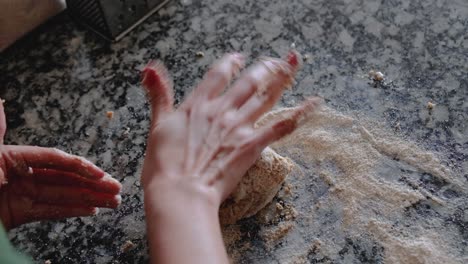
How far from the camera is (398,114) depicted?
3.81ft

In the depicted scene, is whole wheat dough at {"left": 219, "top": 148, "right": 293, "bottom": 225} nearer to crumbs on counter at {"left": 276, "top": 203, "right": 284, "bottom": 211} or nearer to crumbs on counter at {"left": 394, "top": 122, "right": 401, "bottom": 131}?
crumbs on counter at {"left": 276, "top": 203, "right": 284, "bottom": 211}

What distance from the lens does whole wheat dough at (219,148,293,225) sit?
3.23ft

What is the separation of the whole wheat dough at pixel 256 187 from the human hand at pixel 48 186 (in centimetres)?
20

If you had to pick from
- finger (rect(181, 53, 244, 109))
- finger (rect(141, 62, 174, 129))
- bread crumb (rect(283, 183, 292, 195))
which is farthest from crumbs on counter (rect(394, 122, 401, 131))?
finger (rect(141, 62, 174, 129))

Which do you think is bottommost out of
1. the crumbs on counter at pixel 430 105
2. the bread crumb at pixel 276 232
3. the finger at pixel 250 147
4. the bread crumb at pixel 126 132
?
the bread crumb at pixel 276 232

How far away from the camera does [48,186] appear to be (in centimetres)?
98

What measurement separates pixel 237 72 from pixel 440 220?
0.46 meters

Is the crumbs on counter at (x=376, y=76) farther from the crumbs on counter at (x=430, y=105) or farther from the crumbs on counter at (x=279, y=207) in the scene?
the crumbs on counter at (x=279, y=207)

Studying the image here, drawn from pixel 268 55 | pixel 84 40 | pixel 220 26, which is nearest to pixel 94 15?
pixel 84 40

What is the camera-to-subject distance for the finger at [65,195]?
971 millimetres

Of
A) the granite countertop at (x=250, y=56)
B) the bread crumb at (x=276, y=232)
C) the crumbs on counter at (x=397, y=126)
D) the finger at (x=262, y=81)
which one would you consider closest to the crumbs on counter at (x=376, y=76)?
the granite countertop at (x=250, y=56)

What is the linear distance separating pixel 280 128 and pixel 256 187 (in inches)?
5.2

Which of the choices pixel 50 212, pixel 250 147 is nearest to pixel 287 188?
pixel 250 147

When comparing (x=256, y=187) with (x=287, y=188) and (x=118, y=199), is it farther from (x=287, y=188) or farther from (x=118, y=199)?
(x=118, y=199)
